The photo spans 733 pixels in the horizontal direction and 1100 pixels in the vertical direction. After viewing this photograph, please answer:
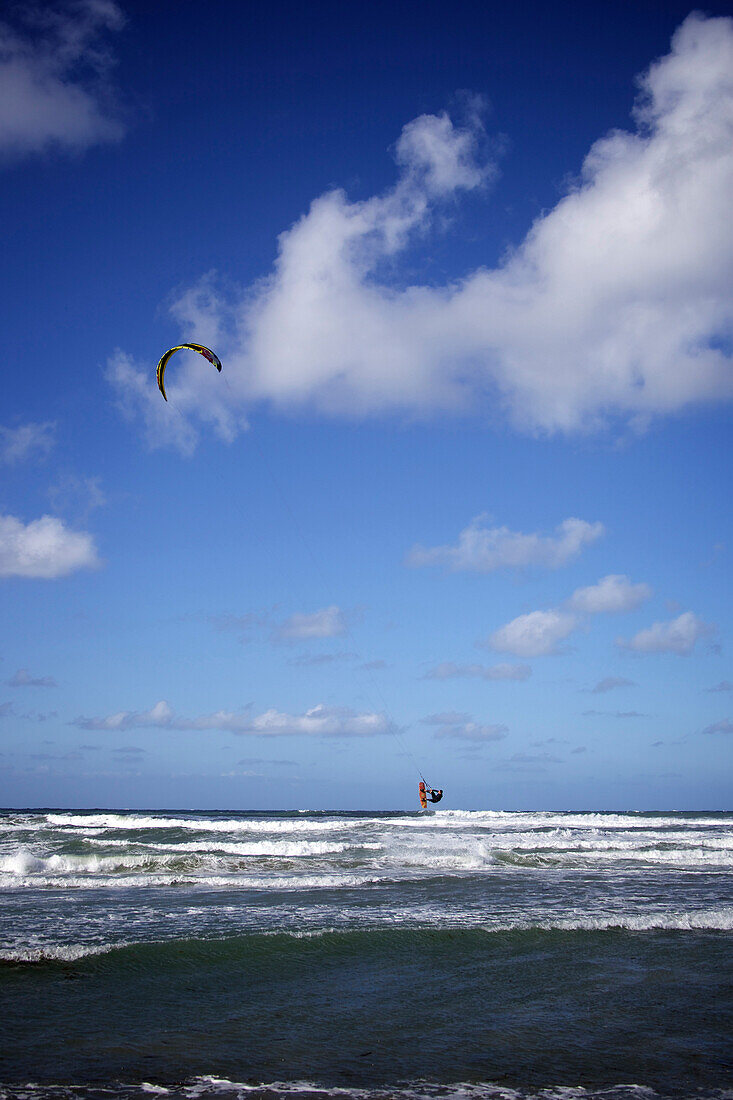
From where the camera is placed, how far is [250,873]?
1767cm

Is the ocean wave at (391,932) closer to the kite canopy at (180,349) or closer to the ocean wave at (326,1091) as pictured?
the ocean wave at (326,1091)

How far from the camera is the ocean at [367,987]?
17.3 feet

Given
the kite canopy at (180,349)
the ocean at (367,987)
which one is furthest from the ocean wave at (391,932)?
the kite canopy at (180,349)

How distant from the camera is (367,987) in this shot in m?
7.78

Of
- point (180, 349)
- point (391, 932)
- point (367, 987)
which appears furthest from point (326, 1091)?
point (180, 349)

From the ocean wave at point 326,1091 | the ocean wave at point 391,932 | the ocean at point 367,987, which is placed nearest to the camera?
the ocean wave at point 326,1091

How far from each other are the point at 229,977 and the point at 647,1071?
4946 millimetres

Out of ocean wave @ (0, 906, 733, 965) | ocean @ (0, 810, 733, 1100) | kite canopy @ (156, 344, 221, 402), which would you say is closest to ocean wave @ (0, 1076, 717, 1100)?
ocean @ (0, 810, 733, 1100)

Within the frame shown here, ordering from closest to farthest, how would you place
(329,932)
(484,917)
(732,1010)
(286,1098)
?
1. (286,1098)
2. (732,1010)
3. (329,932)
4. (484,917)

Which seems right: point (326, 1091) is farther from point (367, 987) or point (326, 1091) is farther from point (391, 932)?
point (391, 932)

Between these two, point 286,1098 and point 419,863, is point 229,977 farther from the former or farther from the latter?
point 419,863

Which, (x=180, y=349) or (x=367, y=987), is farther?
(x=180, y=349)

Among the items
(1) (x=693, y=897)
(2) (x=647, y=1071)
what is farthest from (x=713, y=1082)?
(1) (x=693, y=897)

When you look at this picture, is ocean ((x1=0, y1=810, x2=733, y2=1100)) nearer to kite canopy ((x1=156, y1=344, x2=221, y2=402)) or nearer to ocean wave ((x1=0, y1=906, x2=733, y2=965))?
ocean wave ((x1=0, y1=906, x2=733, y2=965))
